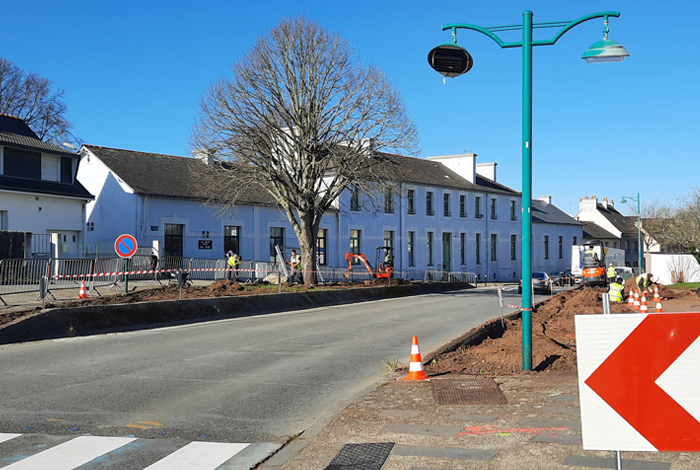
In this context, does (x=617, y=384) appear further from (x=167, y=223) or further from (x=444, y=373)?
(x=167, y=223)

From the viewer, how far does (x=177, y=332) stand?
1598cm

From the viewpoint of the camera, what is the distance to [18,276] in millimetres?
18156

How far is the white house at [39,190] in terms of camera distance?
30703mm

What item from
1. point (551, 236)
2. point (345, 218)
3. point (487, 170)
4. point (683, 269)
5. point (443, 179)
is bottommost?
point (683, 269)

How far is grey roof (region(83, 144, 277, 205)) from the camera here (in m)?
37.2

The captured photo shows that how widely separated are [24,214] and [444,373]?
27240 mm

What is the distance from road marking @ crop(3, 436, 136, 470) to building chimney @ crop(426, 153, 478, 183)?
2206 inches

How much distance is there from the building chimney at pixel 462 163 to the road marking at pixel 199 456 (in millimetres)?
55901

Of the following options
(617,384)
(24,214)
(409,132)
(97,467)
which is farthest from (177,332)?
(24,214)

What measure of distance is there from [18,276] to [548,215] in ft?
201

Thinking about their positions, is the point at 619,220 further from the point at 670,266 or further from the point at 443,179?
the point at 443,179

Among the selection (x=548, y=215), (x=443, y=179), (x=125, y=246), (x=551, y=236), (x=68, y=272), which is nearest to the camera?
(x=125, y=246)

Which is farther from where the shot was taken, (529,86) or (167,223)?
(167,223)

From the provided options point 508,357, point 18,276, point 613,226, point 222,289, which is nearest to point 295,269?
point 222,289
